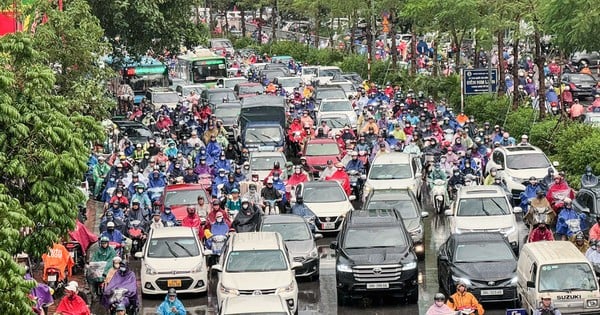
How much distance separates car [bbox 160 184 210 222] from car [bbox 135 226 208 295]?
14.8 ft

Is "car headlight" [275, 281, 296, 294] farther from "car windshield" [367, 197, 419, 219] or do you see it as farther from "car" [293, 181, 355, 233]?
"car" [293, 181, 355, 233]

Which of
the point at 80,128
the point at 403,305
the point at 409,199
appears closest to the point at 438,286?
the point at 403,305

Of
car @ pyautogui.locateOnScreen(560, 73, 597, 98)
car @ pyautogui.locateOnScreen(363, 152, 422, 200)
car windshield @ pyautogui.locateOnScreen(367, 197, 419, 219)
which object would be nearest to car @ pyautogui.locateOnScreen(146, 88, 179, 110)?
car @ pyautogui.locateOnScreen(560, 73, 597, 98)

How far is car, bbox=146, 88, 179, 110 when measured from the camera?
58094mm

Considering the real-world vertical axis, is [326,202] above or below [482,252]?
below

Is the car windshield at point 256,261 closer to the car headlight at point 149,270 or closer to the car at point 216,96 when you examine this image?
the car headlight at point 149,270

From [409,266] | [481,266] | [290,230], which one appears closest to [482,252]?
[481,266]

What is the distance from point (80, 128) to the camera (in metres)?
19.6

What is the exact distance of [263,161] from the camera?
37.8 m

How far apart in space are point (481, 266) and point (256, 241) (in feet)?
14.1

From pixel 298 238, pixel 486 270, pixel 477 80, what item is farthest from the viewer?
pixel 477 80

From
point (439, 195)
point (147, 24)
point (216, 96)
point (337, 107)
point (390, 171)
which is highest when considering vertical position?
point (147, 24)

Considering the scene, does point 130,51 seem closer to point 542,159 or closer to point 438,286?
point 542,159

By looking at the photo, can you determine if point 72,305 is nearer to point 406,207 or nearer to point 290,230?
point 290,230
